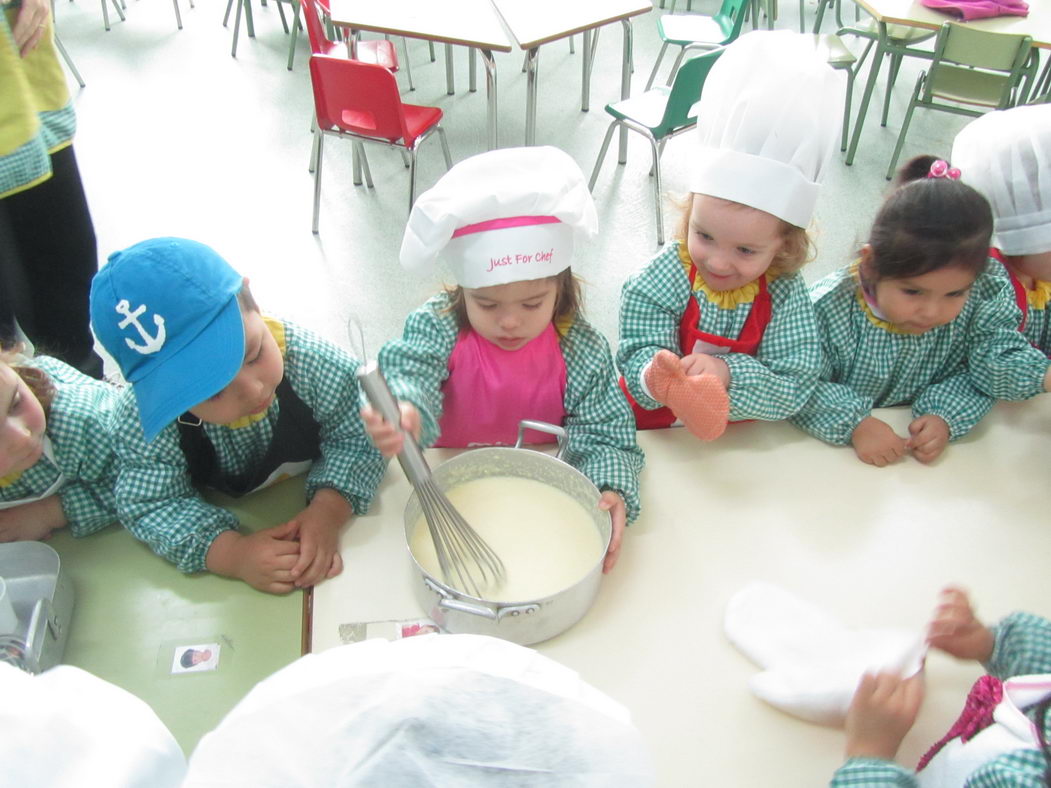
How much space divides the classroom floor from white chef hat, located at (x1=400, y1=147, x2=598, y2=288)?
49.9 inches

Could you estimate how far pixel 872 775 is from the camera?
2.13 feet

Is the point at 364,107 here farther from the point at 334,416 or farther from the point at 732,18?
the point at 732,18

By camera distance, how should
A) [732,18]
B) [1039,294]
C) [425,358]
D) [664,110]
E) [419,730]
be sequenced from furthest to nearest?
[732,18], [664,110], [1039,294], [425,358], [419,730]

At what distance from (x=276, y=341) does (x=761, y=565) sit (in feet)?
2.16

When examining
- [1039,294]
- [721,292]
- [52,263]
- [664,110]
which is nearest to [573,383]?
[721,292]

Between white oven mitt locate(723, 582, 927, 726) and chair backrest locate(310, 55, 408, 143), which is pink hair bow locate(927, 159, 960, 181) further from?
chair backrest locate(310, 55, 408, 143)

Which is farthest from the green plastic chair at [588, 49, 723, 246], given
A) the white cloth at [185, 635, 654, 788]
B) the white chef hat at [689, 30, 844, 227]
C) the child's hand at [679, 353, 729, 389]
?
the white cloth at [185, 635, 654, 788]

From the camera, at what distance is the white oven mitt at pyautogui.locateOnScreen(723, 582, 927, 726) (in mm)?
737

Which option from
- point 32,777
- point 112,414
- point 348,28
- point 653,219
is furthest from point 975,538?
point 348,28

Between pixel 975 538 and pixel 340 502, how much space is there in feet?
2.64

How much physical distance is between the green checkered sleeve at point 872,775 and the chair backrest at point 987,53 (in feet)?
9.43

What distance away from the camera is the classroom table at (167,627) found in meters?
0.75

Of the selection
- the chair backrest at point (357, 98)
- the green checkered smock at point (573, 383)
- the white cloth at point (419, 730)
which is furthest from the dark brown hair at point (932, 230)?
the chair backrest at point (357, 98)

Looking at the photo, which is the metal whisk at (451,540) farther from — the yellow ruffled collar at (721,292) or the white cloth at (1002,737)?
the yellow ruffled collar at (721,292)
